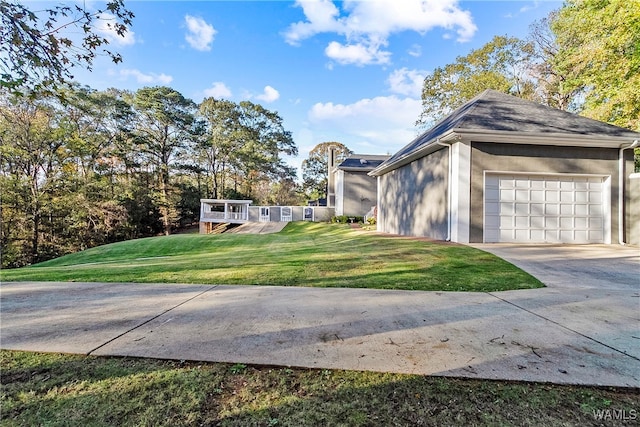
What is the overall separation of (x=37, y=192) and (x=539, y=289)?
25.5 meters

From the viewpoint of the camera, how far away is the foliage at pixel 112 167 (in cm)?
Answer: 1822

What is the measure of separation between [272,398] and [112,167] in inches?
1193

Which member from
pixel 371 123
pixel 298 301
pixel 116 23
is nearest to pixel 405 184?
pixel 298 301

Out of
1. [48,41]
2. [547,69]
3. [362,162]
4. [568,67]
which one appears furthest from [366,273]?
[547,69]

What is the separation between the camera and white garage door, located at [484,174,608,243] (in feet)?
28.5

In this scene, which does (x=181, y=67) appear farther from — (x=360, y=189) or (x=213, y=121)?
(x=213, y=121)

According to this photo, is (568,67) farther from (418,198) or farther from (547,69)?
(418,198)

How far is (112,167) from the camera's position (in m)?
26.0

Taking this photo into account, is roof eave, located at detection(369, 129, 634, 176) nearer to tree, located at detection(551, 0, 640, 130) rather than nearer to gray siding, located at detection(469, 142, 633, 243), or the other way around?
gray siding, located at detection(469, 142, 633, 243)

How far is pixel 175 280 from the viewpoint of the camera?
531cm

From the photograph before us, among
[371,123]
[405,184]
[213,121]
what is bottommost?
[405,184]

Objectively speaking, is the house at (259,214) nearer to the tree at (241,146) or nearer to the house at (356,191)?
the house at (356,191)

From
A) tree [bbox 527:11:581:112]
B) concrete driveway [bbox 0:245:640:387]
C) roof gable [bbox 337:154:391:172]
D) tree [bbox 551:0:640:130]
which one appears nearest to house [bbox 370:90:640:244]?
concrete driveway [bbox 0:245:640:387]

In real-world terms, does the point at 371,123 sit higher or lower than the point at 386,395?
higher
